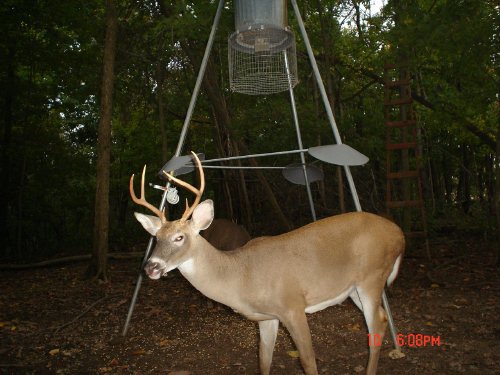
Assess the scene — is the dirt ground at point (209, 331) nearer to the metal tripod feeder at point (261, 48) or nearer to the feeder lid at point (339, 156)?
the feeder lid at point (339, 156)

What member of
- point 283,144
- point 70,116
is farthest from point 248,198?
point 70,116

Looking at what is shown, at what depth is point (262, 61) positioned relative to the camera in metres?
6.00

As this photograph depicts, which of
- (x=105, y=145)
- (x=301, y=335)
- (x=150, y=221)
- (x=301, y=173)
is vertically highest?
(x=105, y=145)

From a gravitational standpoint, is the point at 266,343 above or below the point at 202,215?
below

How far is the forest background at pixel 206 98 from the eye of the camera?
7.76m

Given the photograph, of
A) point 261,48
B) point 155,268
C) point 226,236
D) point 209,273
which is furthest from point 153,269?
point 226,236

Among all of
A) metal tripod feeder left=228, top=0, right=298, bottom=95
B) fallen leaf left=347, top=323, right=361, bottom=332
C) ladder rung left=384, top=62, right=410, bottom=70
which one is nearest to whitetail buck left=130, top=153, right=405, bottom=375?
fallen leaf left=347, top=323, right=361, bottom=332

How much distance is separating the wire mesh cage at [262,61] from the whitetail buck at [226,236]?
195 cm

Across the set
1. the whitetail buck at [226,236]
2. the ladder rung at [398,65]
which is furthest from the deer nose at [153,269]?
the ladder rung at [398,65]

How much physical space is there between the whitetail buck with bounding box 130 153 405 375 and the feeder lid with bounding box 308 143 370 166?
500 millimetres

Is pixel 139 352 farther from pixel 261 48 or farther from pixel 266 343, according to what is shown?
pixel 261 48

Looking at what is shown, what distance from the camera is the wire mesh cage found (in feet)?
16.8

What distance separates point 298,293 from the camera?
11.7 ft

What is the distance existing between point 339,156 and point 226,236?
2.72 metres
